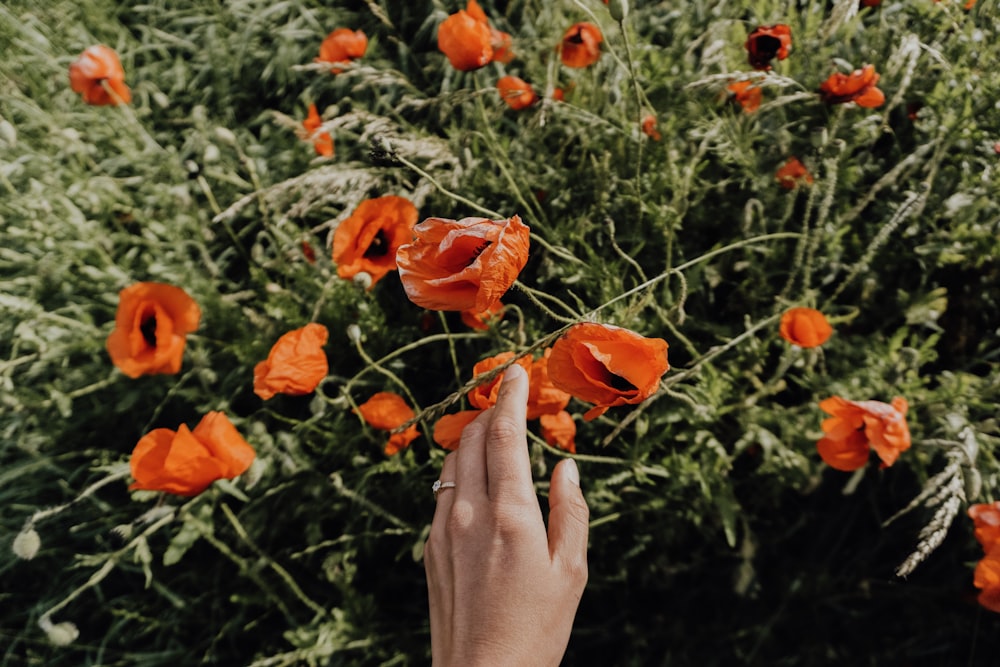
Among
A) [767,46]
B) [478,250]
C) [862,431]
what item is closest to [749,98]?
[767,46]

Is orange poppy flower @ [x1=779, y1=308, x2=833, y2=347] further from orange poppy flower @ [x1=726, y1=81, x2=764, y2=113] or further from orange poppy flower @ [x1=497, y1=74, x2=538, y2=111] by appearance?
orange poppy flower @ [x1=497, y1=74, x2=538, y2=111]

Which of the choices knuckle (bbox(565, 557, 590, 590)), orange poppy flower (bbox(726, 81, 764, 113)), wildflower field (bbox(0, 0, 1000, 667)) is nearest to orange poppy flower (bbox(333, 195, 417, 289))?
wildflower field (bbox(0, 0, 1000, 667))

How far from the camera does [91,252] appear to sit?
7.34 ft

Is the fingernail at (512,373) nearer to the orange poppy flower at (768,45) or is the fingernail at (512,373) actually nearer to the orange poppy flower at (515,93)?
the orange poppy flower at (515,93)

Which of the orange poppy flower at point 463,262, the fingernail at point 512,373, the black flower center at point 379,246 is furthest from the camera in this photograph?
the black flower center at point 379,246

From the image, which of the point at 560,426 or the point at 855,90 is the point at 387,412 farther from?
the point at 855,90

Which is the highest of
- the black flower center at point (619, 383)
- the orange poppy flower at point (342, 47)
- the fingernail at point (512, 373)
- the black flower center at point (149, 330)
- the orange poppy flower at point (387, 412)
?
the orange poppy flower at point (342, 47)

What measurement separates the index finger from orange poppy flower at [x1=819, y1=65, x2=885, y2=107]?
986mm

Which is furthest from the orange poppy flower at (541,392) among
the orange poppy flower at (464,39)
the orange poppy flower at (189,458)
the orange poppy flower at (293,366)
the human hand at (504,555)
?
the orange poppy flower at (464,39)

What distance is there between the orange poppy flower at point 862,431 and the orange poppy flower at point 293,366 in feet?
3.35

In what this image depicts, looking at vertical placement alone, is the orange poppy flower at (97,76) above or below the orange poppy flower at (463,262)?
below

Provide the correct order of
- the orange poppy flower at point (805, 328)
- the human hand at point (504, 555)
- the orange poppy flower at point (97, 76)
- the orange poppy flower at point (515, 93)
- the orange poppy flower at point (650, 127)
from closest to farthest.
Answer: the human hand at point (504, 555), the orange poppy flower at point (805, 328), the orange poppy flower at point (515, 93), the orange poppy flower at point (650, 127), the orange poppy flower at point (97, 76)

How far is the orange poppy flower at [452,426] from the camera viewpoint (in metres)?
1.28

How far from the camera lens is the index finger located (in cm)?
108
